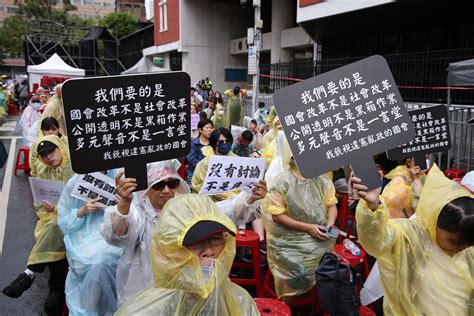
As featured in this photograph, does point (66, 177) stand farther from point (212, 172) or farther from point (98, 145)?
point (98, 145)

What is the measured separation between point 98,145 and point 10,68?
73300 mm

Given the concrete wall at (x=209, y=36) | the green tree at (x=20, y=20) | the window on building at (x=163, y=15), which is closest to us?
the concrete wall at (x=209, y=36)

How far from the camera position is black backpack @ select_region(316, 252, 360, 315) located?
2.41 meters

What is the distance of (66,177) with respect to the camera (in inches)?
159

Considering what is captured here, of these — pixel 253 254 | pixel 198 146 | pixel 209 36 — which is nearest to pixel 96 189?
pixel 253 254

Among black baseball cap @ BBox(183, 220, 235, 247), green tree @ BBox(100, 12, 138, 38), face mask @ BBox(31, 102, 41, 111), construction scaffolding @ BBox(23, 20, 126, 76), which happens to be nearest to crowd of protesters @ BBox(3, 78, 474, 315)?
black baseball cap @ BBox(183, 220, 235, 247)

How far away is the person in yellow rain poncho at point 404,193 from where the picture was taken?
11.4 feet

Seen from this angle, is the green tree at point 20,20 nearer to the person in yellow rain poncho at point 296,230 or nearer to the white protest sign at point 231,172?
the white protest sign at point 231,172

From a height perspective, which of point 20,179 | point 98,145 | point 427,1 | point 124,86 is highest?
point 427,1

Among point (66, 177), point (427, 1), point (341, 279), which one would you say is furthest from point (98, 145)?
point (427, 1)

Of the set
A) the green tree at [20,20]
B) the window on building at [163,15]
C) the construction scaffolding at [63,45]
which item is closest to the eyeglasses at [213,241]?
the window on building at [163,15]

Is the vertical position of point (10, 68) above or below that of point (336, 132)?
above

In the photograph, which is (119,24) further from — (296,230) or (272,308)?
(272,308)

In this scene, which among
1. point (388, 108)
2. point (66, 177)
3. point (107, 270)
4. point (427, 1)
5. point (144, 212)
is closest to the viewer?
point (388, 108)
